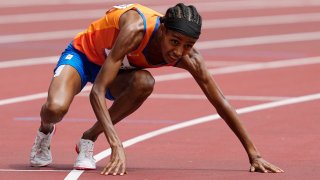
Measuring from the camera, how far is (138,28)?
9312 mm

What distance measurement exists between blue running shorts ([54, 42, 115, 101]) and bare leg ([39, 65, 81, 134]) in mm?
60

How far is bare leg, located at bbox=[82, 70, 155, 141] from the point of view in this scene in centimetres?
984

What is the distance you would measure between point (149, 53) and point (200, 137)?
2853 mm

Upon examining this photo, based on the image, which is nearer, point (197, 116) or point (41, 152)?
point (41, 152)

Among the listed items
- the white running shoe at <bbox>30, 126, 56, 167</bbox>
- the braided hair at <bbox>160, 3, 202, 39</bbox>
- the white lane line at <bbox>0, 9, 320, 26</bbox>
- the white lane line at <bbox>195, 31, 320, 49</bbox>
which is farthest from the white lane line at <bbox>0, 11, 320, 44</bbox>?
the braided hair at <bbox>160, 3, 202, 39</bbox>

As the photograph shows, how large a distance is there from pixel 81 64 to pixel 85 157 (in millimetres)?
840

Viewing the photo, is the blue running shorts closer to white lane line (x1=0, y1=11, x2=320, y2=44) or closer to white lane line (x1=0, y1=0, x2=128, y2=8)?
white lane line (x1=0, y1=11, x2=320, y2=44)

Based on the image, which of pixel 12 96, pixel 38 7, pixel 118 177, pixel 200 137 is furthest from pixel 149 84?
pixel 38 7

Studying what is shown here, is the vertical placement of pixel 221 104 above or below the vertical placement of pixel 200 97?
above

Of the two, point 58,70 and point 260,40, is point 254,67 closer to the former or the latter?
point 260,40

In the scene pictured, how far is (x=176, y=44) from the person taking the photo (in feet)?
30.0

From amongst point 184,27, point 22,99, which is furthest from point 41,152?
point 22,99

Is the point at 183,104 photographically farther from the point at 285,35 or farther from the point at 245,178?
the point at 285,35

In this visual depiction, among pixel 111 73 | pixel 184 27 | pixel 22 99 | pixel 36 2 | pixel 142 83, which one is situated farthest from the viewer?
pixel 36 2
